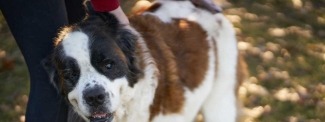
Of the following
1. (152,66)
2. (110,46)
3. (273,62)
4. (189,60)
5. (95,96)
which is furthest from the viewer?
(273,62)

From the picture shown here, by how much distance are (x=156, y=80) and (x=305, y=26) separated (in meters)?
3.47

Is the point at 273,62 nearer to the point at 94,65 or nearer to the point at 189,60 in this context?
the point at 189,60

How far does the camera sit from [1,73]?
468cm

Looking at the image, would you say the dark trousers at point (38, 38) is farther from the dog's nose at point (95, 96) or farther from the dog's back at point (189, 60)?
the dog's back at point (189, 60)

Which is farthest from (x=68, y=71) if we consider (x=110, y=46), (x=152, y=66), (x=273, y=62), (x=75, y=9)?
(x=273, y=62)

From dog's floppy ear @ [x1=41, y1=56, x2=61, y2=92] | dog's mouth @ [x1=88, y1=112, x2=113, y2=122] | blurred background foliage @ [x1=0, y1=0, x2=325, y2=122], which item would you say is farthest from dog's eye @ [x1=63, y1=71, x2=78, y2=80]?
blurred background foliage @ [x1=0, y1=0, x2=325, y2=122]

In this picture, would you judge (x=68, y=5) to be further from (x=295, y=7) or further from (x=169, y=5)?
(x=295, y=7)

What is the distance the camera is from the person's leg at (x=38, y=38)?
256cm

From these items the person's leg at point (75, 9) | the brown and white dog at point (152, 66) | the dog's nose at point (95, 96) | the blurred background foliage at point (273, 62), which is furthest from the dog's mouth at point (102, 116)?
the blurred background foliage at point (273, 62)

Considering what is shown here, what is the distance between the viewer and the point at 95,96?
2.53 m

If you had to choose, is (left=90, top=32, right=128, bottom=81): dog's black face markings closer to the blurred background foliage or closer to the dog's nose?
the dog's nose

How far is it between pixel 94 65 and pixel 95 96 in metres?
0.17

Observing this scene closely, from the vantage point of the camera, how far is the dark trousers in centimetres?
256

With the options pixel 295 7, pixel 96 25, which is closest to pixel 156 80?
pixel 96 25
